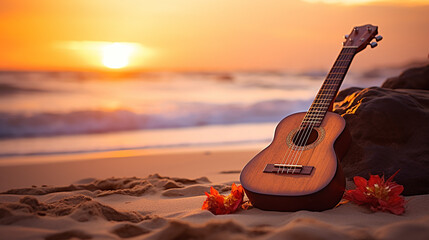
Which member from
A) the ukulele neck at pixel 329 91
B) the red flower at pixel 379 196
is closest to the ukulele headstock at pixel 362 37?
the ukulele neck at pixel 329 91

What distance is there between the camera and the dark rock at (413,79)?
5141 mm

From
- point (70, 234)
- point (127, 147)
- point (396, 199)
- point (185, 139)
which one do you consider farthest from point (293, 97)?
point (70, 234)

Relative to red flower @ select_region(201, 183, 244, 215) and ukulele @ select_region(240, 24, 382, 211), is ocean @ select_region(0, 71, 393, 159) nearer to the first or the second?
ukulele @ select_region(240, 24, 382, 211)

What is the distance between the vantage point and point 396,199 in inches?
119

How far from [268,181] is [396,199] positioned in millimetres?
858

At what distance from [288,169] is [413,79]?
285 centimetres

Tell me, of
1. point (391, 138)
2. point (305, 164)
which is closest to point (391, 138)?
point (391, 138)

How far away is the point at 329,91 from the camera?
374 centimetres

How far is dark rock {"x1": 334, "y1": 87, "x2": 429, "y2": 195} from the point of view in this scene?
3.59 m

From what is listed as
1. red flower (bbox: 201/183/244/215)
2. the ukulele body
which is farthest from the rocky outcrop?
red flower (bbox: 201/183/244/215)

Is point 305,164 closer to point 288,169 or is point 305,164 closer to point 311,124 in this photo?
point 288,169

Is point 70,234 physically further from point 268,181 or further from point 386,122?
point 386,122

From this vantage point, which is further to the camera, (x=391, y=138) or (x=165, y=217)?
(x=391, y=138)

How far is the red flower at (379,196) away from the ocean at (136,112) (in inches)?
170
